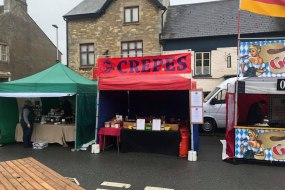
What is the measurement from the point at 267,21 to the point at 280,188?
1394 centimetres

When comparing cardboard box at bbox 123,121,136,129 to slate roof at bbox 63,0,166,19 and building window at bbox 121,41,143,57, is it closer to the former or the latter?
building window at bbox 121,41,143,57

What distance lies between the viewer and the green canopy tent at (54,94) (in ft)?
29.8

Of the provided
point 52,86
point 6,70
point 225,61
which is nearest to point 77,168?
point 52,86

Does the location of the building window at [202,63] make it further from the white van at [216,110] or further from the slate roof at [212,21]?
the white van at [216,110]

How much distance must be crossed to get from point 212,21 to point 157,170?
13.9 meters

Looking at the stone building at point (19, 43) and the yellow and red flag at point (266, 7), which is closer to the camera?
the yellow and red flag at point (266, 7)

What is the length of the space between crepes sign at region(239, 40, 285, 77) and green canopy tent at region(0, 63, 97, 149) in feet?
16.7

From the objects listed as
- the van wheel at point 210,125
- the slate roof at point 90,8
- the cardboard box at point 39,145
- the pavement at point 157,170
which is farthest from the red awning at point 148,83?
the slate roof at point 90,8

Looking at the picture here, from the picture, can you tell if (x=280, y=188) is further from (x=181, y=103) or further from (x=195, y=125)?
(x=181, y=103)

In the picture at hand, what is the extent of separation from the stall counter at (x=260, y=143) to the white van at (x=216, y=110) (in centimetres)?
480

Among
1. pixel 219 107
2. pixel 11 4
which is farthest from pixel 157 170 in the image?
pixel 11 4

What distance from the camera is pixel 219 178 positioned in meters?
6.34

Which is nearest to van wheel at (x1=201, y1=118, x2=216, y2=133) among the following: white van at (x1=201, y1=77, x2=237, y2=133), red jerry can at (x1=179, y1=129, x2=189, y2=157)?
white van at (x1=201, y1=77, x2=237, y2=133)

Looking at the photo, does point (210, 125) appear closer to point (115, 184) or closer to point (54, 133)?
point (54, 133)
